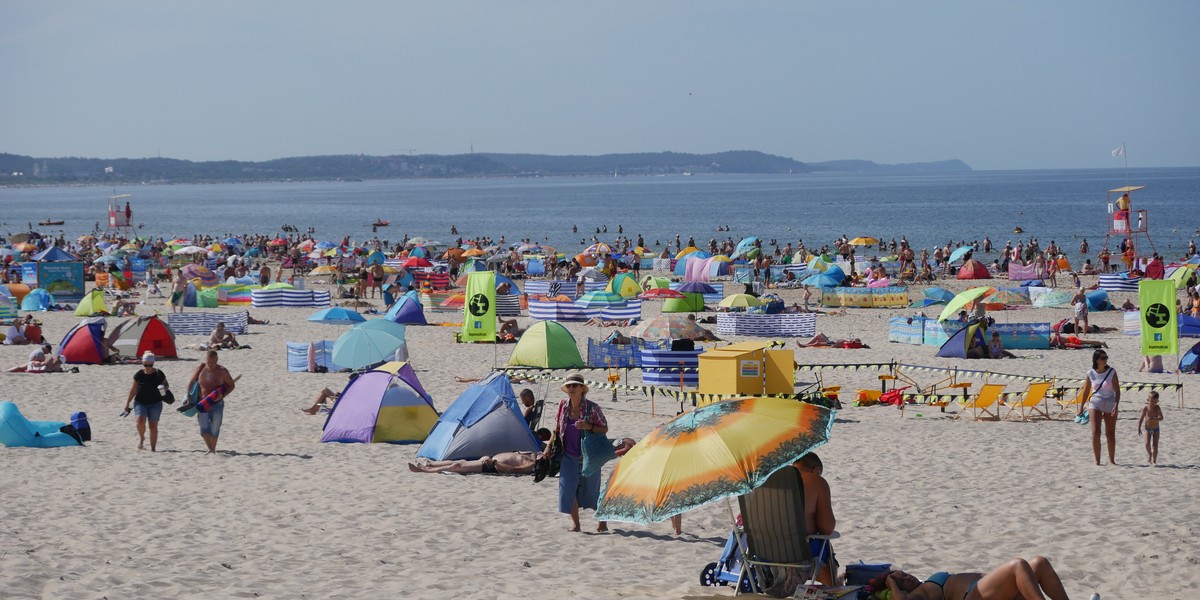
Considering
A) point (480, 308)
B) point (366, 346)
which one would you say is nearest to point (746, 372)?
point (480, 308)

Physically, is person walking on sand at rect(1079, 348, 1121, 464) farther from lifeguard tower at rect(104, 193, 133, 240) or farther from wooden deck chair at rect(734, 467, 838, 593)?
lifeguard tower at rect(104, 193, 133, 240)

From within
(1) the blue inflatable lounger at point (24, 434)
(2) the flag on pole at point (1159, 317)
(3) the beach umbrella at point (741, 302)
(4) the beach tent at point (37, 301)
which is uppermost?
(2) the flag on pole at point (1159, 317)

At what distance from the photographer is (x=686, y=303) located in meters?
28.1

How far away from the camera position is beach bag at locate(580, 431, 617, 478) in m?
8.48

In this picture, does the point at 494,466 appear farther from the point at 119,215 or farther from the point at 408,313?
the point at 119,215

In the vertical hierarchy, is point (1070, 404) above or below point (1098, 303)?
below

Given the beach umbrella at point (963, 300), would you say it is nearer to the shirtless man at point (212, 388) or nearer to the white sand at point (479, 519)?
the white sand at point (479, 519)

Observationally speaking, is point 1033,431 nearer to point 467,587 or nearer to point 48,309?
point 467,587

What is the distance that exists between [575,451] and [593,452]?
13cm

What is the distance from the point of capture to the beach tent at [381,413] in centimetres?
1273

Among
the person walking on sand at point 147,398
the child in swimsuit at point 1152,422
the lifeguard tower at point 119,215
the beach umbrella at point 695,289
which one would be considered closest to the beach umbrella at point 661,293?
the beach umbrella at point 695,289

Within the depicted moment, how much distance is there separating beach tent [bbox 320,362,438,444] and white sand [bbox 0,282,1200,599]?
0.24 meters

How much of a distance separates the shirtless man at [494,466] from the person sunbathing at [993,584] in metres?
5.36

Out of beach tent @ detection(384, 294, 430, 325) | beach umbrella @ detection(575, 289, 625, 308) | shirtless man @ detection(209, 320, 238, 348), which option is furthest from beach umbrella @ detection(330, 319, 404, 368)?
beach umbrella @ detection(575, 289, 625, 308)
